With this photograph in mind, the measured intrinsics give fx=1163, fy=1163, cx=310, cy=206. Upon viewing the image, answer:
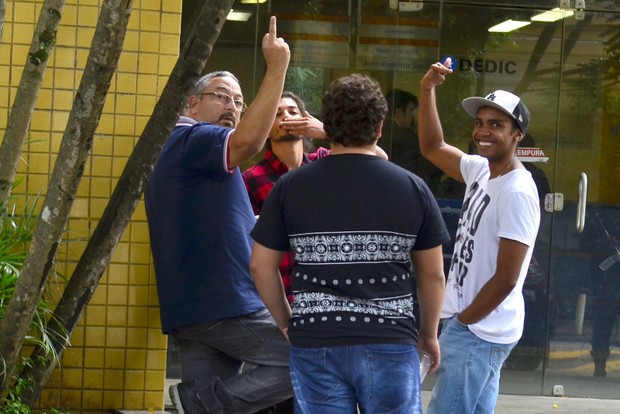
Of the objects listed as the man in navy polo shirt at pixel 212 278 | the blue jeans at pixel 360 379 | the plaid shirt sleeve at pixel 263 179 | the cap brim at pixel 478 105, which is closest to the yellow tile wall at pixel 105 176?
the plaid shirt sleeve at pixel 263 179

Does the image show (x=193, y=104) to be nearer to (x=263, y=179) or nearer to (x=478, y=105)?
(x=263, y=179)

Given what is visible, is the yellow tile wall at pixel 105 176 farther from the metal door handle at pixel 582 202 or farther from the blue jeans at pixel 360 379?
the metal door handle at pixel 582 202

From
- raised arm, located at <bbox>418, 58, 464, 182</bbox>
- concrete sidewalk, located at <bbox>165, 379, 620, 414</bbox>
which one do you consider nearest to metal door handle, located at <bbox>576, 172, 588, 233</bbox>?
concrete sidewalk, located at <bbox>165, 379, 620, 414</bbox>

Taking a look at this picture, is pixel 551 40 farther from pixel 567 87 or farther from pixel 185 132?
pixel 185 132

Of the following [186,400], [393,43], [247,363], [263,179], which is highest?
[393,43]

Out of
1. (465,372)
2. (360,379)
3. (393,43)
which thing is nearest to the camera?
(360,379)

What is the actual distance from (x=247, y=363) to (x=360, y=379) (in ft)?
3.95

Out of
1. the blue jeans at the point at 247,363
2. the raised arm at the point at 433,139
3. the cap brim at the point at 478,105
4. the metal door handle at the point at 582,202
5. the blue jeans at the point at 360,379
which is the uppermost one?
the cap brim at the point at 478,105

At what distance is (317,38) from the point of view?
8359mm

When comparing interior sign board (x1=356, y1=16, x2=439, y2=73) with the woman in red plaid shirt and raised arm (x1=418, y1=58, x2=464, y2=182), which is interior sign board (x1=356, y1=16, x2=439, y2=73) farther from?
raised arm (x1=418, y1=58, x2=464, y2=182)

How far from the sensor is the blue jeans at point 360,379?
406 cm

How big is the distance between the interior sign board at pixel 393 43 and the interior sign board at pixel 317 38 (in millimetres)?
149

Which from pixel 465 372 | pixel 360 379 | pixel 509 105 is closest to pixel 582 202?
pixel 509 105

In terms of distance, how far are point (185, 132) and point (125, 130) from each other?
1.42 metres
